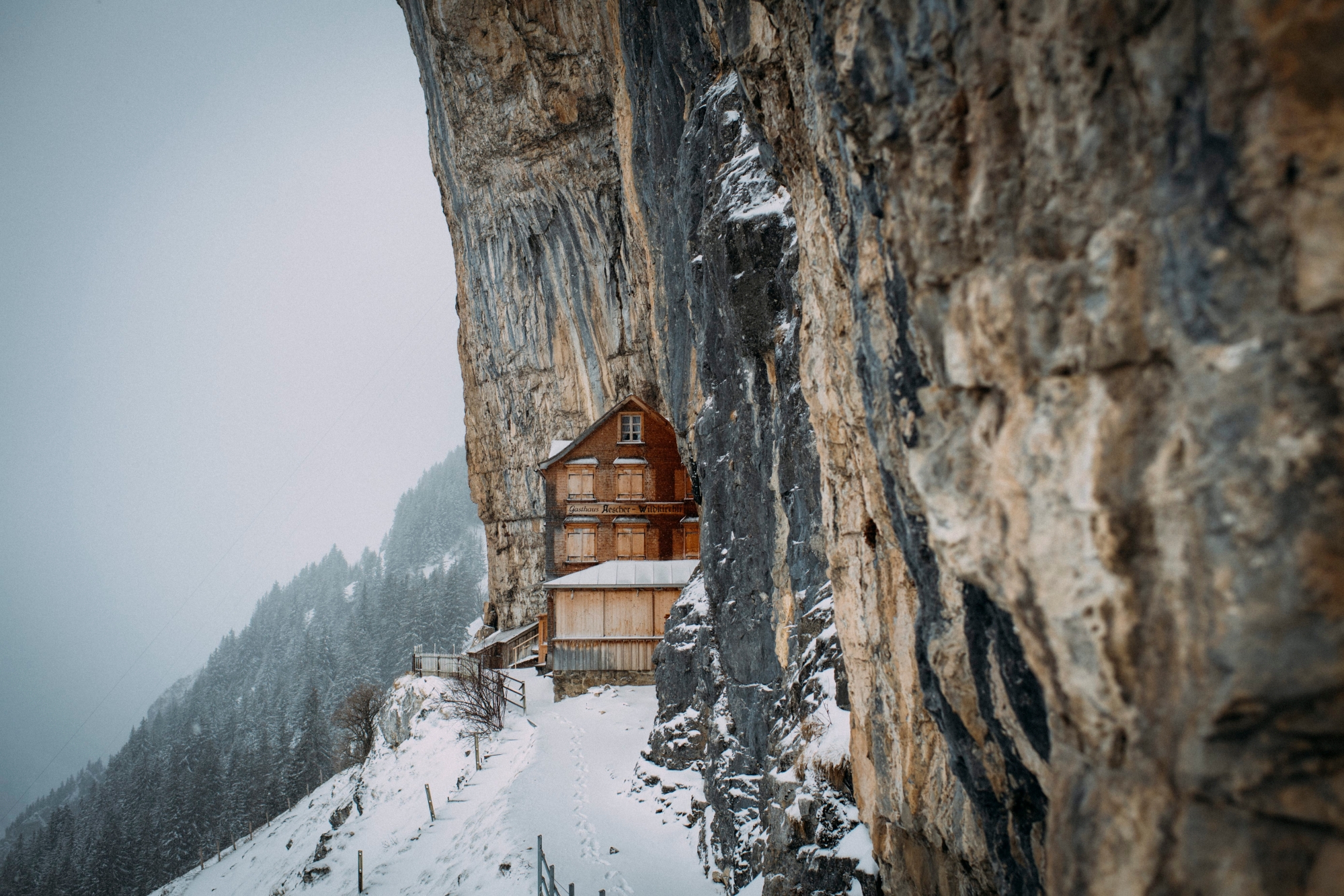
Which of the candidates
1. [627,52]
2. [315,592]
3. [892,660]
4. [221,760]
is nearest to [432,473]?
[315,592]

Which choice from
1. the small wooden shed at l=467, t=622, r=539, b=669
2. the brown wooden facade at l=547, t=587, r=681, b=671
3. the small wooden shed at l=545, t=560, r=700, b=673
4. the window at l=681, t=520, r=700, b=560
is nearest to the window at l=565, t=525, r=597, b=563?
the window at l=681, t=520, r=700, b=560

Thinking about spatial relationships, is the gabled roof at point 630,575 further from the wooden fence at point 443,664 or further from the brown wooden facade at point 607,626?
the wooden fence at point 443,664

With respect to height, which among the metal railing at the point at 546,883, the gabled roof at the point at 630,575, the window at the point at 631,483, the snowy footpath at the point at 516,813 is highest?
the window at the point at 631,483

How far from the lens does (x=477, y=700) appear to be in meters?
20.1

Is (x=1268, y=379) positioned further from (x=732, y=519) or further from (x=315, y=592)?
(x=315, y=592)

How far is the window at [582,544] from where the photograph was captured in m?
26.2

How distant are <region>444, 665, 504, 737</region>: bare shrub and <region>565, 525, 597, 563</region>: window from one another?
17.8 ft

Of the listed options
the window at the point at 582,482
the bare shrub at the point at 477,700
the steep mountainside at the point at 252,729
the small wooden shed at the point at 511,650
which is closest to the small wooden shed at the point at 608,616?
the bare shrub at the point at 477,700

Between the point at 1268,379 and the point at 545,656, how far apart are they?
25.0m

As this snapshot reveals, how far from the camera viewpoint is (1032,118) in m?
3.12

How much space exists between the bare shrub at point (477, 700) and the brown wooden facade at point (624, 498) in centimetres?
557

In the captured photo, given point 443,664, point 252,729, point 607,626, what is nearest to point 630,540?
point 607,626

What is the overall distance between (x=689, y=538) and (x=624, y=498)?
9.69ft

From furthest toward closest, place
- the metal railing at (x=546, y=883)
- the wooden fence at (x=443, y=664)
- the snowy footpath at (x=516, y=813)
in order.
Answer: the wooden fence at (x=443, y=664) < the snowy footpath at (x=516, y=813) < the metal railing at (x=546, y=883)
